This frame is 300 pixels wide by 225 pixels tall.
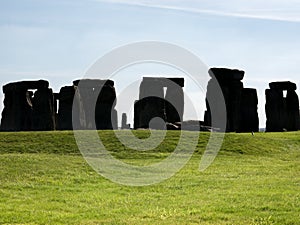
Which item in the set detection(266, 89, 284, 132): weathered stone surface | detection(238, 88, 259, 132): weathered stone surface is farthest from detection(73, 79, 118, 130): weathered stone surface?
detection(266, 89, 284, 132): weathered stone surface

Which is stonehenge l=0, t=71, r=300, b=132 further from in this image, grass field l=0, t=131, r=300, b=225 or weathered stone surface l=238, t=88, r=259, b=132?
grass field l=0, t=131, r=300, b=225

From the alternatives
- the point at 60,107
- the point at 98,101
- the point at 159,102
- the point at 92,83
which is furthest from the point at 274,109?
the point at 60,107

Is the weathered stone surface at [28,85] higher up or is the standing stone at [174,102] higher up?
the weathered stone surface at [28,85]

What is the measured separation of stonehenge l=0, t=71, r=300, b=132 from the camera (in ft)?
181

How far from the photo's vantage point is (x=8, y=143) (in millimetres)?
35875

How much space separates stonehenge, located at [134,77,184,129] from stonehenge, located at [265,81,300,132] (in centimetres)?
1147

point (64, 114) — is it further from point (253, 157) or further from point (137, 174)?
point (137, 174)

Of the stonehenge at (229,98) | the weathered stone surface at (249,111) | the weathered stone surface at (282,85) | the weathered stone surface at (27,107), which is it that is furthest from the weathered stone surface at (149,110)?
the weathered stone surface at (282,85)

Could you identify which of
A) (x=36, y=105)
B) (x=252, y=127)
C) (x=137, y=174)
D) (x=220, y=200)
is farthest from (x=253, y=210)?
(x=252, y=127)

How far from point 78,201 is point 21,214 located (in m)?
2.71

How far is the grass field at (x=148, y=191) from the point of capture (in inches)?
615

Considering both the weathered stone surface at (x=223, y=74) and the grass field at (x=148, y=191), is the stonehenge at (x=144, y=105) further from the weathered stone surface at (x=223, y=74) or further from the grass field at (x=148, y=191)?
the grass field at (x=148, y=191)

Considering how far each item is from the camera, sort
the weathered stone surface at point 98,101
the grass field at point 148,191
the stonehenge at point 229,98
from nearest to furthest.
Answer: the grass field at point 148,191, the stonehenge at point 229,98, the weathered stone surface at point 98,101

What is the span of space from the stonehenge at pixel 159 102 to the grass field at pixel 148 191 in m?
20.8
